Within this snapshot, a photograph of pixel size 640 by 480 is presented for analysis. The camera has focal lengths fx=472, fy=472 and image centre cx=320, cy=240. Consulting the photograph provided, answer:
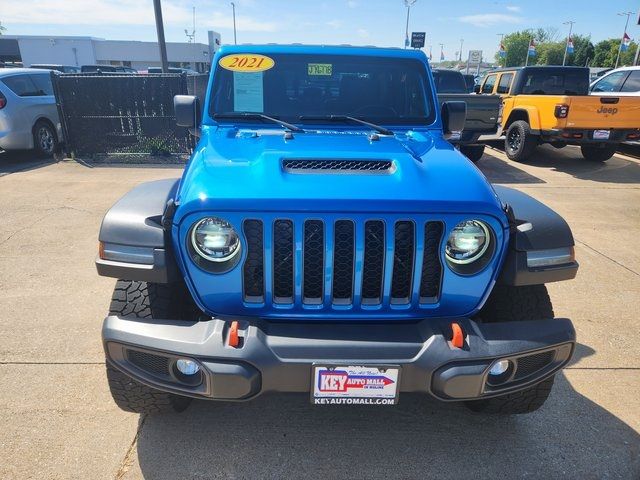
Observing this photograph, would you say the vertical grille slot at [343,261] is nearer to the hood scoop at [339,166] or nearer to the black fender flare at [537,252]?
the hood scoop at [339,166]

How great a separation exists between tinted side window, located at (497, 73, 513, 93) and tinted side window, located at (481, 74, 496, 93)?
40 centimetres

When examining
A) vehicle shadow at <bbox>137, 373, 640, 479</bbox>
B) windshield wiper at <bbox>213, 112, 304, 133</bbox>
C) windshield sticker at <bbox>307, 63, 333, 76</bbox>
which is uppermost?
windshield sticker at <bbox>307, 63, 333, 76</bbox>

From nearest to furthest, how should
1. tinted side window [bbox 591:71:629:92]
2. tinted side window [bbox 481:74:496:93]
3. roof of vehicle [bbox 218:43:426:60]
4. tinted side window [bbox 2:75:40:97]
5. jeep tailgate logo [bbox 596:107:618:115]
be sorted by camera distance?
roof of vehicle [bbox 218:43:426:60] → jeep tailgate logo [bbox 596:107:618:115] → tinted side window [bbox 2:75:40:97] → tinted side window [bbox 591:71:629:92] → tinted side window [bbox 481:74:496:93]

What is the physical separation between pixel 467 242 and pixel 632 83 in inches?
→ 424

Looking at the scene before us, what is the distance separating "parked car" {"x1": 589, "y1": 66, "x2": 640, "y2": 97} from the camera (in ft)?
33.2

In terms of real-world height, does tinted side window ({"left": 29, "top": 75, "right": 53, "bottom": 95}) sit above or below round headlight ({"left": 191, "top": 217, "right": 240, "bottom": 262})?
above

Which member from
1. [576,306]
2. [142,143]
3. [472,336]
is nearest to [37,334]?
[472,336]

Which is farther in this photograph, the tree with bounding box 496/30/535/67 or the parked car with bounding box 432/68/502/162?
the tree with bounding box 496/30/535/67

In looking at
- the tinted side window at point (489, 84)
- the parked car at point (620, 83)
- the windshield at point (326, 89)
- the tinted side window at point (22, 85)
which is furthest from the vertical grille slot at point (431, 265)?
the tinted side window at point (489, 84)

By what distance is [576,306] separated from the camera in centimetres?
393

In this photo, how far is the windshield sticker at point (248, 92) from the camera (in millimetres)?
3125

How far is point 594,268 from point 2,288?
5486 mm

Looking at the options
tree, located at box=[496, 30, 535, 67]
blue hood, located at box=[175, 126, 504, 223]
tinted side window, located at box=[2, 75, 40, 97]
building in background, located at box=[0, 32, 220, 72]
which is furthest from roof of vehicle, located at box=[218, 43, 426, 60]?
tree, located at box=[496, 30, 535, 67]

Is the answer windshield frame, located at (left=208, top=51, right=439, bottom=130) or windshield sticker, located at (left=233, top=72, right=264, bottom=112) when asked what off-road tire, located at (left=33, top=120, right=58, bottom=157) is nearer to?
windshield frame, located at (left=208, top=51, right=439, bottom=130)
